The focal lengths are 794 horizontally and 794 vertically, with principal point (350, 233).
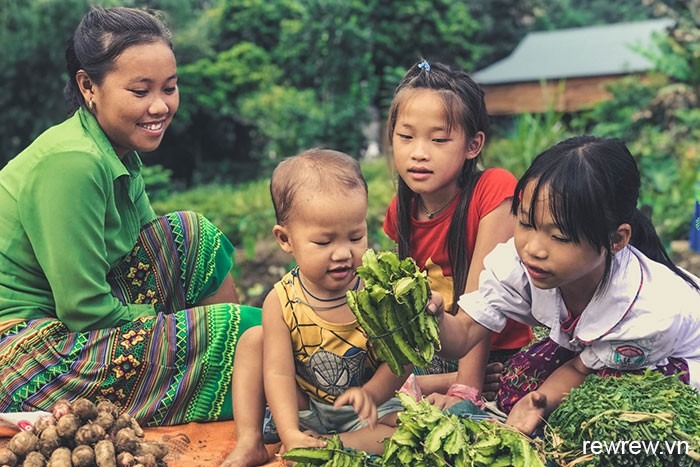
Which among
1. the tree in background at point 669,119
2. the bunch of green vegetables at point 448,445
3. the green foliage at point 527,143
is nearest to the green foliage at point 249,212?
the green foliage at point 527,143

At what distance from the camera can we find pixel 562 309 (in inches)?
119

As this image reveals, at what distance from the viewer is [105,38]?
338 cm

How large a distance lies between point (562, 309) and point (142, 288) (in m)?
1.88

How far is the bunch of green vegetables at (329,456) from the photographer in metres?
2.49

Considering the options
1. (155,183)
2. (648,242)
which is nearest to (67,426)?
(648,242)

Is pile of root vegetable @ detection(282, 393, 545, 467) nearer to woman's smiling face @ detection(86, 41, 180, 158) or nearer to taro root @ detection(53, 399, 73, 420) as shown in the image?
taro root @ detection(53, 399, 73, 420)

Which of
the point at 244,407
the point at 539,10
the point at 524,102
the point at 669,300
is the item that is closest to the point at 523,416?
the point at 669,300

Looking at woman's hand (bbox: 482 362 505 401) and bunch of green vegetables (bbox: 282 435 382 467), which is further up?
bunch of green vegetables (bbox: 282 435 382 467)

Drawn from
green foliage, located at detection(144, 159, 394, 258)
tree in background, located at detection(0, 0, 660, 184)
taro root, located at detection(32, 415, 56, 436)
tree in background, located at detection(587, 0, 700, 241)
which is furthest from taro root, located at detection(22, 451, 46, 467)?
tree in background, located at detection(0, 0, 660, 184)

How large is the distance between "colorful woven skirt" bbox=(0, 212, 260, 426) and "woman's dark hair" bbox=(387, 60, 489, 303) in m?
0.94

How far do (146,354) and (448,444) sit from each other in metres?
1.55

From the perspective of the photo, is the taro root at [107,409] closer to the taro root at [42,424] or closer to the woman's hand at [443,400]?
the taro root at [42,424]

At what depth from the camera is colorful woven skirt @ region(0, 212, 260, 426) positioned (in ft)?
10.7

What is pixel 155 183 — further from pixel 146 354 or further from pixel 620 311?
pixel 620 311
